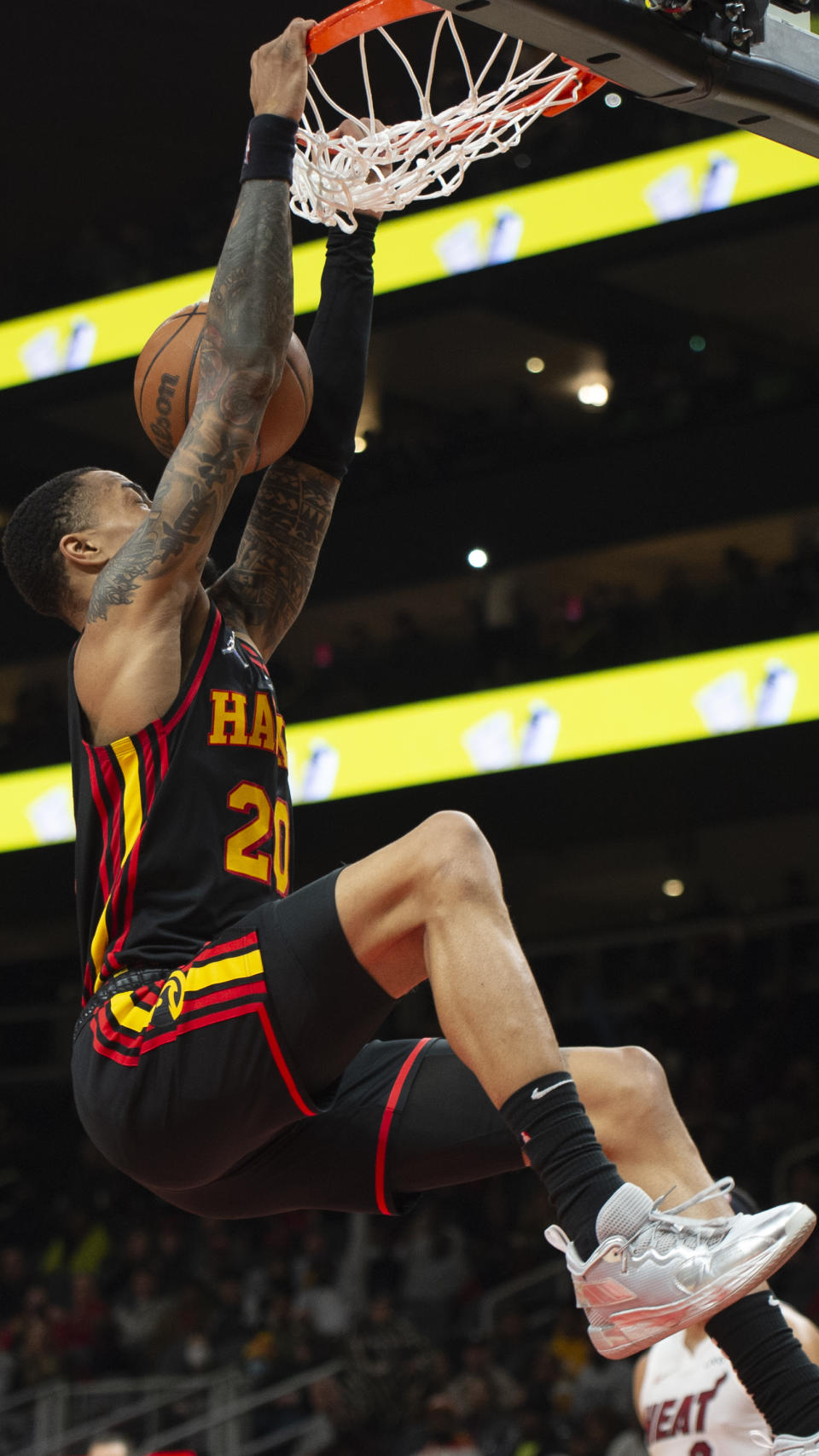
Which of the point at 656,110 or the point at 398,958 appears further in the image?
the point at 656,110

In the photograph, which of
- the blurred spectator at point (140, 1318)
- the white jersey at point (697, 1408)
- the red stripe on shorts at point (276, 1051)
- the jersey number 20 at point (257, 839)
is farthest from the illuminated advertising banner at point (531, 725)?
the red stripe on shorts at point (276, 1051)

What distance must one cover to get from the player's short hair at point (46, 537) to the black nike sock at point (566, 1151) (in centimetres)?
155

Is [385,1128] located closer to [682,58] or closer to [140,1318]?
[682,58]

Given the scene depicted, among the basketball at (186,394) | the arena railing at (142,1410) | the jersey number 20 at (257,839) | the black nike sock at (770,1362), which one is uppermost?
the basketball at (186,394)

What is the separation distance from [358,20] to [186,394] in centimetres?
82

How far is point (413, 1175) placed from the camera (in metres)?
3.21

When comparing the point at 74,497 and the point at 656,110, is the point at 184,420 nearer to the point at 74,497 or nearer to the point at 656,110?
the point at 74,497

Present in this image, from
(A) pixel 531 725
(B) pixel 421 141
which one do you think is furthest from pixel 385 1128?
(A) pixel 531 725

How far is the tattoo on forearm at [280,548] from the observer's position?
150 inches

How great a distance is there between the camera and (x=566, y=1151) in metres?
2.58

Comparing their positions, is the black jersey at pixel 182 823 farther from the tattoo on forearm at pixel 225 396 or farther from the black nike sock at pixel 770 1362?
the black nike sock at pixel 770 1362

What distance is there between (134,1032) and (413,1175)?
585 millimetres

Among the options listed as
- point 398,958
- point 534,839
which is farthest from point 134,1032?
point 534,839

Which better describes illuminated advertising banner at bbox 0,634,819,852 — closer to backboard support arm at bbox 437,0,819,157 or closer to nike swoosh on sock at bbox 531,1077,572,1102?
backboard support arm at bbox 437,0,819,157
